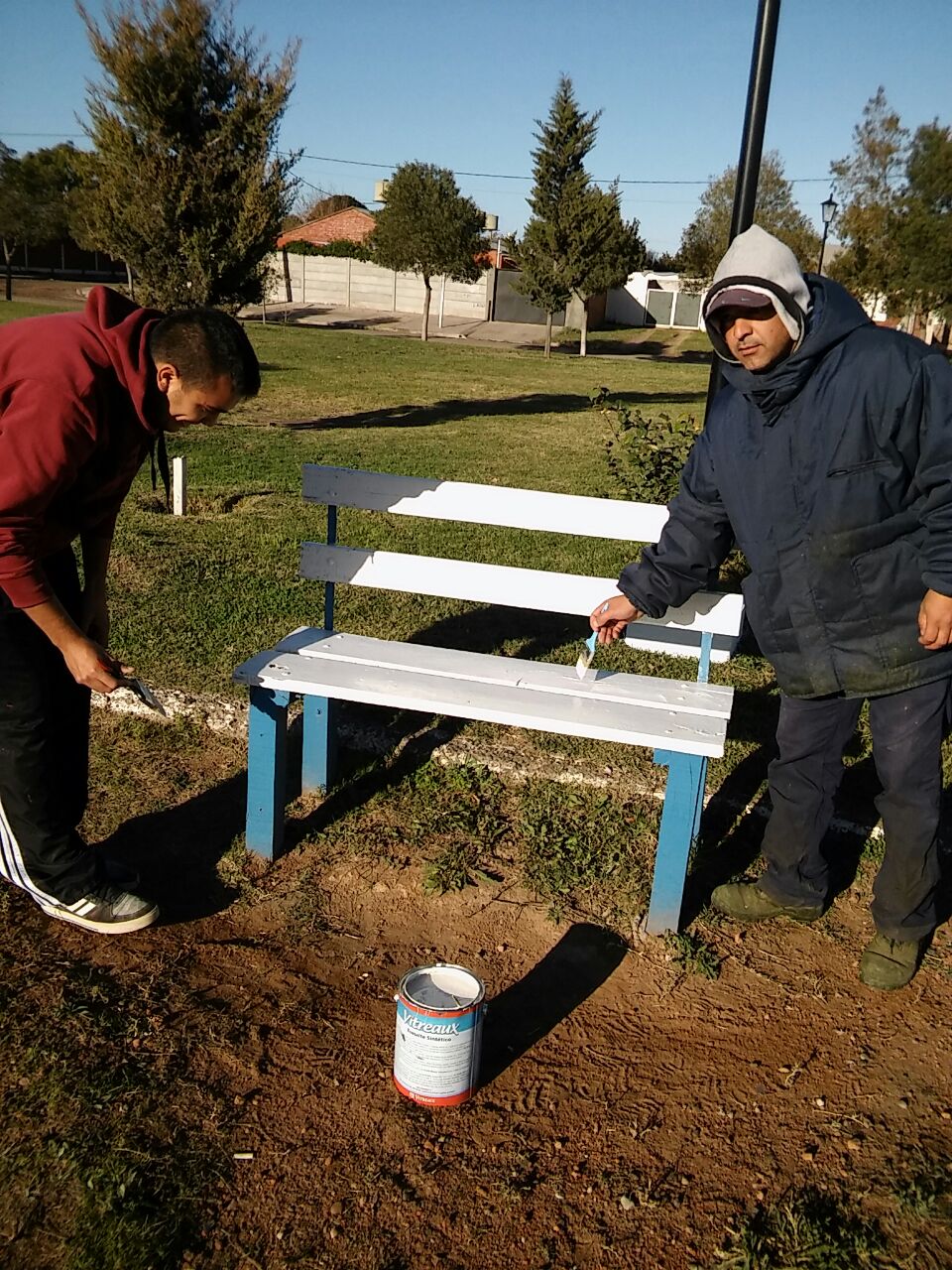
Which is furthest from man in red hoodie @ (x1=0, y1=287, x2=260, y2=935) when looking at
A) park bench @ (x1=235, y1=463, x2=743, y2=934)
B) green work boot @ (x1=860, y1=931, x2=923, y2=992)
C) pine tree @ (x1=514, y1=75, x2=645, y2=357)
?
pine tree @ (x1=514, y1=75, x2=645, y2=357)

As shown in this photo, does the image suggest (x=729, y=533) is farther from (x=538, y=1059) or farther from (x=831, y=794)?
(x=538, y=1059)

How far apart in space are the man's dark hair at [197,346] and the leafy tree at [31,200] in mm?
32035

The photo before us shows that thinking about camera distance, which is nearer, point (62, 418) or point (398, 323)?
point (62, 418)

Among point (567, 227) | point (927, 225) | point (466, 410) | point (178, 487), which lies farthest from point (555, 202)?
point (178, 487)

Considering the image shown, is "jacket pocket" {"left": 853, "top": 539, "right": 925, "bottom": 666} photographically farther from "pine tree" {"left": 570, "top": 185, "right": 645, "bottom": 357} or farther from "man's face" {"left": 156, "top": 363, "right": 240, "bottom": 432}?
"pine tree" {"left": 570, "top": 185, "right": 645, "bottom": 357}

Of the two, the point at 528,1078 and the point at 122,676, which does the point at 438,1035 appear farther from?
the point at 122,676

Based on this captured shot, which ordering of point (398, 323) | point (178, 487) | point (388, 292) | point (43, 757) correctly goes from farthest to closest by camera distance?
1. point (388, 292)
2. point (398, 323)
3. point (178, 487)
4. point (43, 757)

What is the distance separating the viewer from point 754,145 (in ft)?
14.1

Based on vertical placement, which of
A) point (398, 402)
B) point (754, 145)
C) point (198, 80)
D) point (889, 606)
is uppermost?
point (198, 80)

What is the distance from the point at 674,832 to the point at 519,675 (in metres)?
0.77

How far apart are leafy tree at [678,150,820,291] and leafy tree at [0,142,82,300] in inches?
861

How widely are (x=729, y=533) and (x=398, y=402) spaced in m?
13.9

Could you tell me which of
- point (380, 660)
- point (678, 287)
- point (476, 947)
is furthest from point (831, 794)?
point (678, 287)

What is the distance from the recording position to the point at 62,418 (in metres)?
2.47
